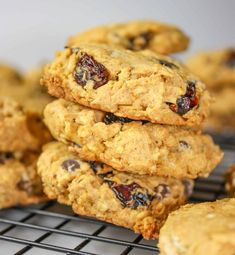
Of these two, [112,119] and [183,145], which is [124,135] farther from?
[183,145]

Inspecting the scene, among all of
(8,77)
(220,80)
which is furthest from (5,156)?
(220,80)

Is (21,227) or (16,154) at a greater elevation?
(16,154)

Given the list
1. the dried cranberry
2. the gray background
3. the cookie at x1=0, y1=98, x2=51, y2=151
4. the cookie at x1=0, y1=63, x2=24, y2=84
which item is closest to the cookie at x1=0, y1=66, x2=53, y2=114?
the cookie at x1=0, y1=63, x2=24, y2=84

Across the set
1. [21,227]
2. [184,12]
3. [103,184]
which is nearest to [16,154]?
[21,227]

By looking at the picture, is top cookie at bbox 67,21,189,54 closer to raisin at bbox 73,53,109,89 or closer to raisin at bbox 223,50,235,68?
raisin at bbox 73,53,109,89

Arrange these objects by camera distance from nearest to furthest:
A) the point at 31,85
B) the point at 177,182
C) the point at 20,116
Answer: the point at 177,182 → the point at 20,116 → the point at 31,85

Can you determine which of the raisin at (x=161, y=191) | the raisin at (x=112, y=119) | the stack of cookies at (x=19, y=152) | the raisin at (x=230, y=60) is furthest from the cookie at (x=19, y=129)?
the raisin at (x=230, y=60)

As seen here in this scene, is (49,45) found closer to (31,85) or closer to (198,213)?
(31,85)

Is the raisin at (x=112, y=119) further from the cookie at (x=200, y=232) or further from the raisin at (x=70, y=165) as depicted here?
the cookie at (x=200, y=232)
